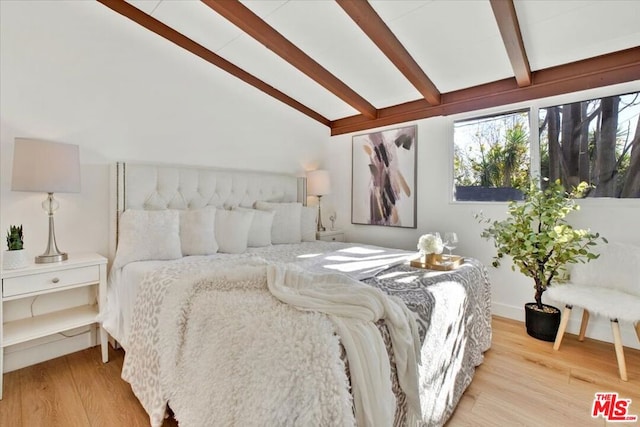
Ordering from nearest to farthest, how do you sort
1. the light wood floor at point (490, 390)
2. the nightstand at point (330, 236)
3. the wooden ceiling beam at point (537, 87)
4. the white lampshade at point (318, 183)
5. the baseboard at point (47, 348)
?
1. the light wood floor at point (490, 390)
2. the baseboard at point (47, 348)
3. the wooden ceiling beam at point (537, 87)
4. the nightstand at point (330, 236)
5. the white lampshade at point (318, 183)

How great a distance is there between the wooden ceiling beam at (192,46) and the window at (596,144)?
2760mm

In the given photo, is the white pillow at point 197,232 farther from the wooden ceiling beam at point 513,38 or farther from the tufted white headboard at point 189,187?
the wooden ceiling beam at point 513,38

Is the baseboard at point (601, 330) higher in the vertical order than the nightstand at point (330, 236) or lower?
lower

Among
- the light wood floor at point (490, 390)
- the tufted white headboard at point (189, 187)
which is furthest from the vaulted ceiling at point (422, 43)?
the light wood floor at point (490, 390)

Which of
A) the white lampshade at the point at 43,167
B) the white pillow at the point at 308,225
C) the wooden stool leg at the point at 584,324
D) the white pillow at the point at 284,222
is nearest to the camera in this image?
the white lampshade at the point at 43,167

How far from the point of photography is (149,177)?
2518 mm

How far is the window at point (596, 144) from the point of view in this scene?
2334 mm

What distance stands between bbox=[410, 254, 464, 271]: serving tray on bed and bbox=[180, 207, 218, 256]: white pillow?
1.66 meters

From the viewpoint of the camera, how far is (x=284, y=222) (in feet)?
10.4

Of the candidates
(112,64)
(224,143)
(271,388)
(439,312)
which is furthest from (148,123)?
(439,312)

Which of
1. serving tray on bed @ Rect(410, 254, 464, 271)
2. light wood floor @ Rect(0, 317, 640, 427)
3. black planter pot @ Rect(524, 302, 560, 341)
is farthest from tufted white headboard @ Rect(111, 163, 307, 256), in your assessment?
black planter pot @ Rect(524, 302, 560, 341)

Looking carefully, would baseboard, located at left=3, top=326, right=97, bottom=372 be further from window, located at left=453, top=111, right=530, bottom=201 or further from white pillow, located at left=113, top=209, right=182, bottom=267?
window, located at left=453, top=111, right=530, bottom=201

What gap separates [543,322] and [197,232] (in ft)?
9.83

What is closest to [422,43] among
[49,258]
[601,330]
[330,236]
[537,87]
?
[537,87]
